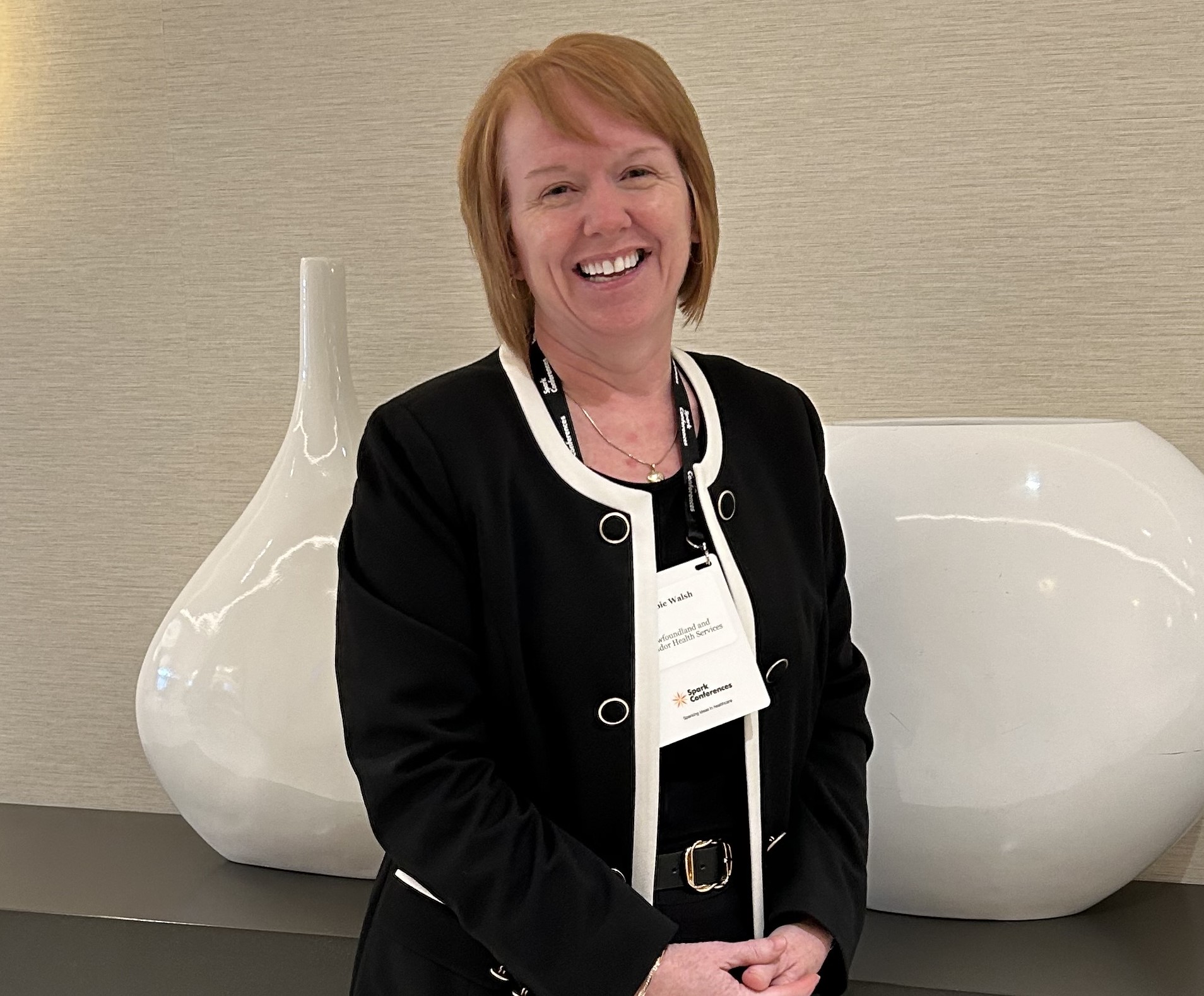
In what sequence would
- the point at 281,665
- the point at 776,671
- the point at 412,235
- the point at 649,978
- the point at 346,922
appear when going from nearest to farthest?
1. the point at 649,978
2. the point at 776,671
3. the point at 346,922
4. the point at 281,665
5. the point at 412,235

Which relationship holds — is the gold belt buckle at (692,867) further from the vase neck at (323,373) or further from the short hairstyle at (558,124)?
the vase neck at (323,373)

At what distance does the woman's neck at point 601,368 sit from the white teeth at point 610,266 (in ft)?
0.23

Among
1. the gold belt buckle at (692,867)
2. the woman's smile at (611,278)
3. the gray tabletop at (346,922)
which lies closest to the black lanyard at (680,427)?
the woman's smile at (611,278)

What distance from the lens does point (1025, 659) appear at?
55.5 inches

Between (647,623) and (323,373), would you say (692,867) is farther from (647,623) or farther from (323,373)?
(323,373)

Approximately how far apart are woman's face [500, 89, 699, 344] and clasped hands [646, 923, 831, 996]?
20.3 inches

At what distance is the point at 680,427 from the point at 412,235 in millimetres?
1088

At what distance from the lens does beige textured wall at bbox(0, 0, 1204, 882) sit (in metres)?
1.84

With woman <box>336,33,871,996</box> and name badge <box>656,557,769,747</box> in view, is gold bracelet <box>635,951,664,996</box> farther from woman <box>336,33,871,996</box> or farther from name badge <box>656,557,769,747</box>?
name badge <box>656,557,769,747</box>

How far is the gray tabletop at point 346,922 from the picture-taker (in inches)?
54.6

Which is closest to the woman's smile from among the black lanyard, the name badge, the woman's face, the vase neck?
the woman's face

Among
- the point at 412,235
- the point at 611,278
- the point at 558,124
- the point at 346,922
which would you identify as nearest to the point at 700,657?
the point at 611,278

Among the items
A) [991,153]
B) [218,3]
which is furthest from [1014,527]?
[218,3]

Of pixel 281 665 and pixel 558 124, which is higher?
pixel 558 124
